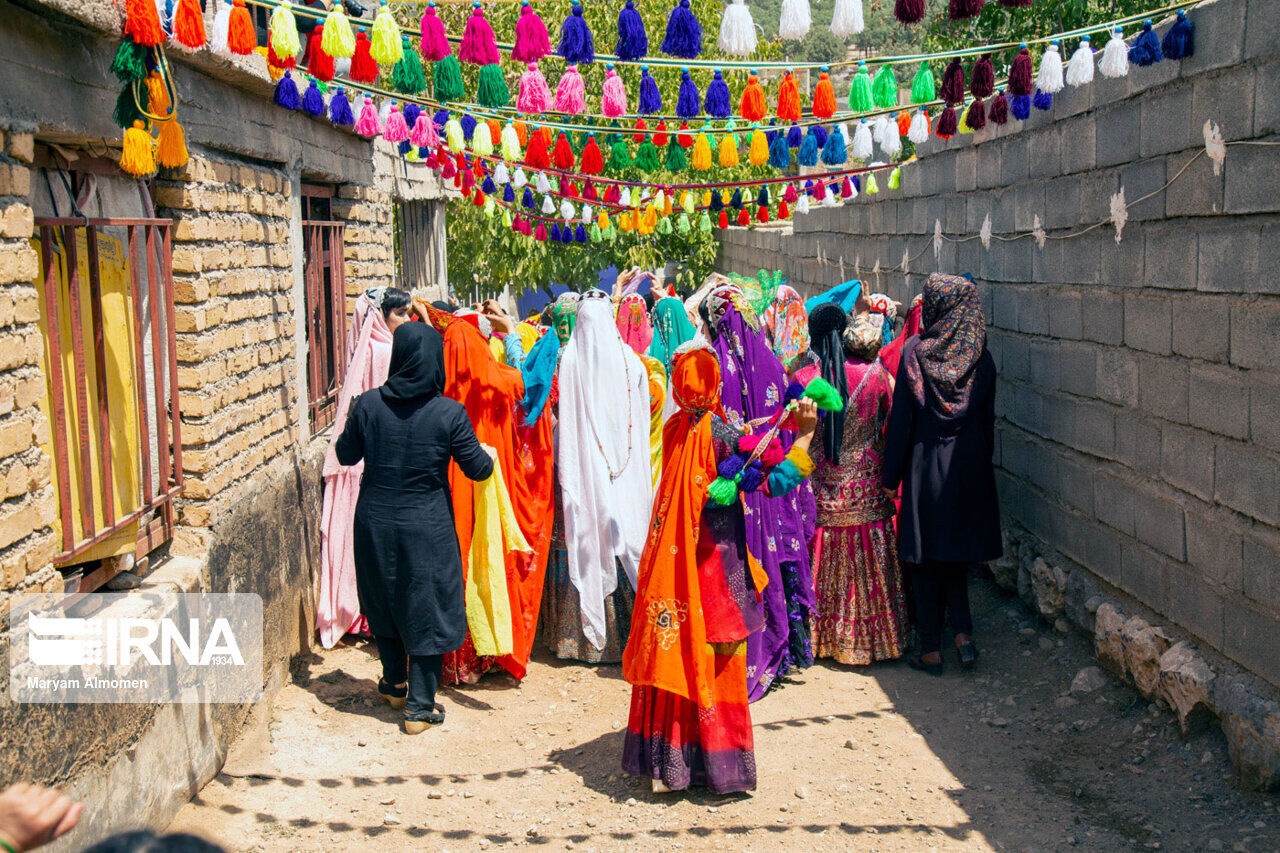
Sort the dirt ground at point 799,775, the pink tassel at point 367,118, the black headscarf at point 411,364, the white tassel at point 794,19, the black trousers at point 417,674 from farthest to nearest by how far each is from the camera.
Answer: the pink tassel at point 367,118, the black trousers at point 417,674, the black headscarf at point 411,364, the white tassel at point 794,19, the dirt ground at point 799,775

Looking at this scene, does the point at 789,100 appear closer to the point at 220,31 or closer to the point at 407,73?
the point at 407,73

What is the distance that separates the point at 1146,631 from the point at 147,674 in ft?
12.6

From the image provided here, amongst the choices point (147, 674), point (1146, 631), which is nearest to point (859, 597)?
point (1146, 631)

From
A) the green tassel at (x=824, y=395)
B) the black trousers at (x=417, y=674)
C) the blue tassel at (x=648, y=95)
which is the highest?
the blue tassel at (x=648, y=95)

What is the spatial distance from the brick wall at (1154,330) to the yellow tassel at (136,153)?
3.68 meters

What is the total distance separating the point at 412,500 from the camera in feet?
15.7

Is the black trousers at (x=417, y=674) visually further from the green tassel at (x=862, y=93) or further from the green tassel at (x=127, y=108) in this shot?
the green tassel at (x=862, y=93)


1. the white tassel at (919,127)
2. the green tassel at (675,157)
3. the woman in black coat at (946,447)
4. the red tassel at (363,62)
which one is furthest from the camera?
the white tassel at (919,127)

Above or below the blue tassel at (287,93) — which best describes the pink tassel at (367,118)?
above

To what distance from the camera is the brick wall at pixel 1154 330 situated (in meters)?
3.77

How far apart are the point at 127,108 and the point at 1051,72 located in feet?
12.8

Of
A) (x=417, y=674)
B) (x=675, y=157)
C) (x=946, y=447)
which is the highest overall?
(x=675, y=157)

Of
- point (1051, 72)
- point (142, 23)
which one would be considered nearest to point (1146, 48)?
point (1051, 72)

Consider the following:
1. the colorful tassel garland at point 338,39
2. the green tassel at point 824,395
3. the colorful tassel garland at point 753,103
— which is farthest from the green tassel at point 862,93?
the colorful tassel garland at point 338,39
